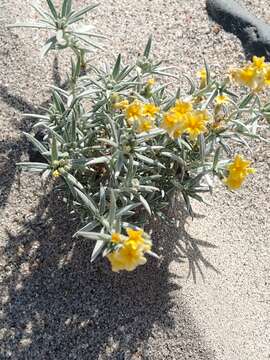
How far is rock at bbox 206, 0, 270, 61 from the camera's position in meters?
3.55

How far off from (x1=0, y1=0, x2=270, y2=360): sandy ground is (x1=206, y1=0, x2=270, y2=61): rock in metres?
0.72

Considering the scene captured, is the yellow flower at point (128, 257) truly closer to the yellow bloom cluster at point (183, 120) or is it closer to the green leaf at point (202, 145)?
the yellow bloom cluster at point (183, 120)

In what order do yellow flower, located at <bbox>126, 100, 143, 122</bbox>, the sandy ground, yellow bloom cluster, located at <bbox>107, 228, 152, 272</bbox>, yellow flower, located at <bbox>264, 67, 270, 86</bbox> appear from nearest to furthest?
yellow bloom cluster, located at <bbox>107, 228, 152, 272</bbox> < yellow flower, located at <bbox>126, 100, 143, 122</bbox> < yellow flower, located at <bbox>264, 67, 270, 86</bbox> < the sandy ground

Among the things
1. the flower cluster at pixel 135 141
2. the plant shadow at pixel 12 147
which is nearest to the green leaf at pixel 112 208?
the flower cluster at pixel 135 141

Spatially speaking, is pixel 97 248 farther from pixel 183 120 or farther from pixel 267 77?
pixel 267 77

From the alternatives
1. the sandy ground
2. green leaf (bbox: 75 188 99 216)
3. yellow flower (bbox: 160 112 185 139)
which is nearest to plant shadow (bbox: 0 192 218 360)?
the sandy ground

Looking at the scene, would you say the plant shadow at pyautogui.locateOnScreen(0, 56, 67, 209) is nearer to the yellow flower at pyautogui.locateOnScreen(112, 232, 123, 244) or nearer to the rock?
the yellow flower at pyautogui.locateOnScreen(112, 232, 123, 244)

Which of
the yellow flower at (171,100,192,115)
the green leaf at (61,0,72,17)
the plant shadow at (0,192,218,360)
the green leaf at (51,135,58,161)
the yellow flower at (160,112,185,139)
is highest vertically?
the yellow flower at (171,100,192,115)

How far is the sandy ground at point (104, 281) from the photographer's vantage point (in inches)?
107

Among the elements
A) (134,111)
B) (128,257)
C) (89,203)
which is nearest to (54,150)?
(89,203)

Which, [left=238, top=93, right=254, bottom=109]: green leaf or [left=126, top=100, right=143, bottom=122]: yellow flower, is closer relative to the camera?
[left=126, top=100, right=143, bottom=122]: yellow flower

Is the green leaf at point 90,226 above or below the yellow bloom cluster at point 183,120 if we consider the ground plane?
below

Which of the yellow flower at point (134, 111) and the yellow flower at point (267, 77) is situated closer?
the yellow flower at point (134, 111)

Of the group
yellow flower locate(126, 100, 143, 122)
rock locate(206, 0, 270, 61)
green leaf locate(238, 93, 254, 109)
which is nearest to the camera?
yellow flower locate(126, 100, 143, 122)
